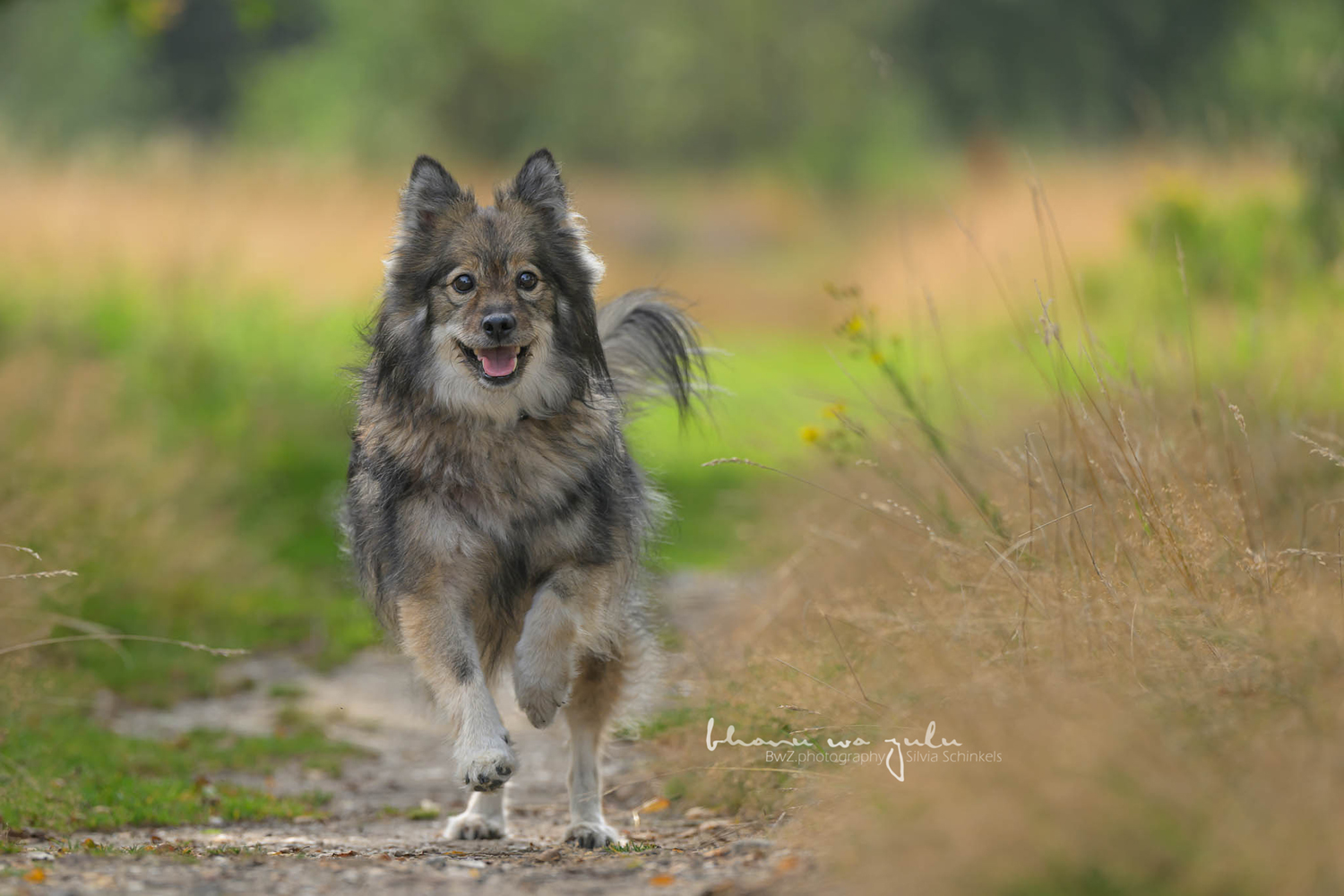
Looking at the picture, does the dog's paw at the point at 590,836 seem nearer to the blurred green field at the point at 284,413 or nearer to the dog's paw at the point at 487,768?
the dog's paw at the point at 487,768

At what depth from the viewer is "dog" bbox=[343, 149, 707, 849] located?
192 inches

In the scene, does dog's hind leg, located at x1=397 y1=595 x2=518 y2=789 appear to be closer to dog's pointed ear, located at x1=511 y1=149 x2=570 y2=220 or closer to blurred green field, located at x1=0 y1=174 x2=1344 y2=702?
blurred green field, located at x1=0 y1=174 x2=1344 y2=702

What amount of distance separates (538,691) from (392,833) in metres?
1.13

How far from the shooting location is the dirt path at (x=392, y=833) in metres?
3.76

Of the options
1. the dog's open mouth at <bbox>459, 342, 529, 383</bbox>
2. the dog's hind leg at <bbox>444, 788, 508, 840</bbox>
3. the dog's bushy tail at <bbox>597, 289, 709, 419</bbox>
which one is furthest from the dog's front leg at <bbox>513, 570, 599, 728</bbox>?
the dog's bushy tail at <bbox>597, 289, 709, 419</bbox>

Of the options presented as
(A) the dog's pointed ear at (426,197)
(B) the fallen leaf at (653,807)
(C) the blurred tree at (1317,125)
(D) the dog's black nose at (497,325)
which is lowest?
(B) the fallen leaf at (653,807)

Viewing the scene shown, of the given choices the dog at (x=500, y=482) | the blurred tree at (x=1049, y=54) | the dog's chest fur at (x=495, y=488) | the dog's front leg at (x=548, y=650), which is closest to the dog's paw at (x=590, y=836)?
the dog at (x=500, y=482)

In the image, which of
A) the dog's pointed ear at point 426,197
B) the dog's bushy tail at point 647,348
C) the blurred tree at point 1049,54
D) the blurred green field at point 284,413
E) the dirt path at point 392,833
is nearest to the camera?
the dirt path at point 392,833

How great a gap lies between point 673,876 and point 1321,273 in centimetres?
749

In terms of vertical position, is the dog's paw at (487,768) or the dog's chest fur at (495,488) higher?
the dog's chest fur at (495,488)

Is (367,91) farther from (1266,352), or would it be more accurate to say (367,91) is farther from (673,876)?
(673,876)

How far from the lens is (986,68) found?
37.3 metres

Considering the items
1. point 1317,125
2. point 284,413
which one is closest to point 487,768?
point 284,413

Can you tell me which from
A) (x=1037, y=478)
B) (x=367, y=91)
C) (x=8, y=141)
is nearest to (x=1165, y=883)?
(x=1037, y=478)
